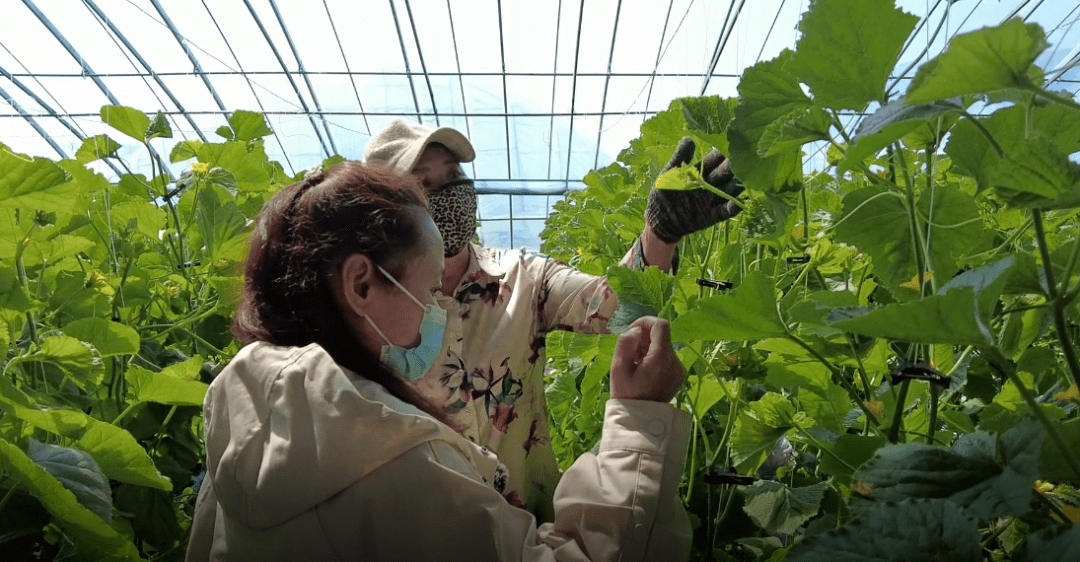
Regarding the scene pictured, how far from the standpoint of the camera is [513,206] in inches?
558

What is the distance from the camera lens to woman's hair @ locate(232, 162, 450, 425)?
3.13 ft

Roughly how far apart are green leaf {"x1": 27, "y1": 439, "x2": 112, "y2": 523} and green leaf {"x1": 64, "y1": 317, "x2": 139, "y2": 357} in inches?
6.4

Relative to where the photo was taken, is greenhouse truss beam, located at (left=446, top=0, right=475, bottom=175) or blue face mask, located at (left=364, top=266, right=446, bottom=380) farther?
greenhouse truss beam, located at (left=446, top=0, right=475, bottom=175)

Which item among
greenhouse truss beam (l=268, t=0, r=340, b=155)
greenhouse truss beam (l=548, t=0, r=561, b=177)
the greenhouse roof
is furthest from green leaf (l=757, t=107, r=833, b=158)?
greenhouse truss beam (l=548, t=0, r=561, b=177)

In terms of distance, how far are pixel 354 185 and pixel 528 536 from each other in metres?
0.43

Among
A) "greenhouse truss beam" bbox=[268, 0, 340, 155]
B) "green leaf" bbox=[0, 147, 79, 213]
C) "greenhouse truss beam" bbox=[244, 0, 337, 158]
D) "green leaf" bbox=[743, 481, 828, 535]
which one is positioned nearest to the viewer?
"green leaf" bbox=[743, 481, 828, 535]

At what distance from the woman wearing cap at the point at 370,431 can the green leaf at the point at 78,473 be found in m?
0.10

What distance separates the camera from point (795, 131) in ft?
2.03

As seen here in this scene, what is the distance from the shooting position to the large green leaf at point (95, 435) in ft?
2.74

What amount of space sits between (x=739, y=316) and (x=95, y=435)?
0.67 meters

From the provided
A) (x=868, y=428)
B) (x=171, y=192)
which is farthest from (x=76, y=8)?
(x=868, y=428)

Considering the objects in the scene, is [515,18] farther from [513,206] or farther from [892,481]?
[892,481]

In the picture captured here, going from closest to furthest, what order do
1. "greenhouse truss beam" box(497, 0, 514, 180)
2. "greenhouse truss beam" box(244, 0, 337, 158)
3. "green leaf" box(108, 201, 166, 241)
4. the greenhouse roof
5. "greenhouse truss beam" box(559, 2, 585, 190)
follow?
"green leaf" box(108, 201, 166, 241), the greenhouse roof, "greenhouse truss beam" box(244, 0, 337, 158), "greenhouse truss beam" box(559, 2, 585, 190), "greenhouse truss beam" box(497, 0, 514, 180)

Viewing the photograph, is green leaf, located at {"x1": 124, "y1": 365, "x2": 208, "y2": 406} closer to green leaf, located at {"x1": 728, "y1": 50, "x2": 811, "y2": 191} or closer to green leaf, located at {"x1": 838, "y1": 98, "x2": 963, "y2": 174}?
green leaf, located at {"x1": 728, "y1": 50, "x2": 811, "y2": 191}
